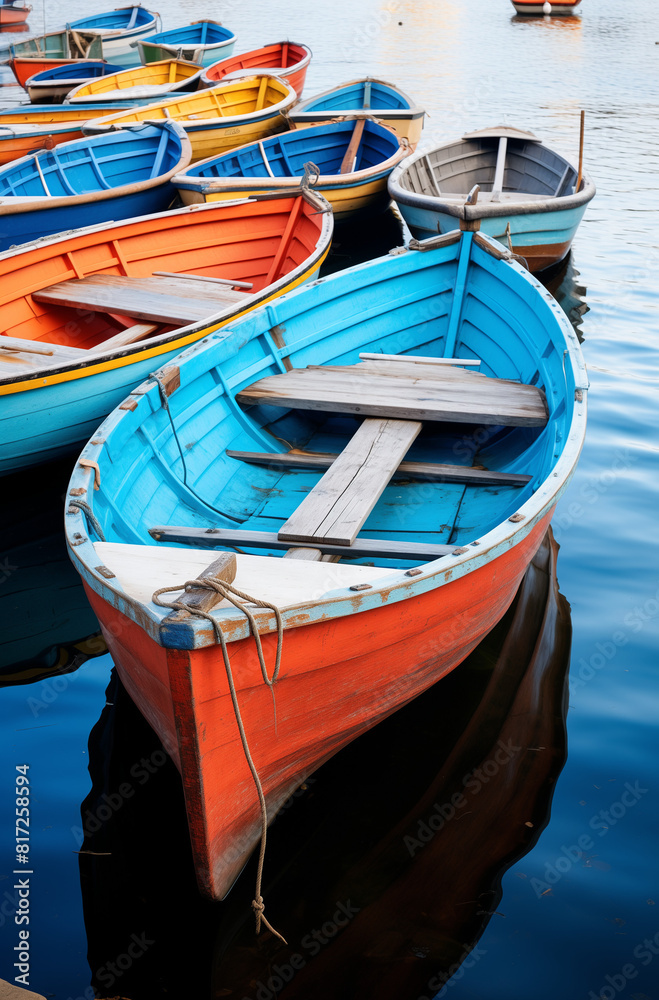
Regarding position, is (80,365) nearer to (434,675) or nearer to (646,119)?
(434,675)

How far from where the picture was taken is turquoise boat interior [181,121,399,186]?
368 inches

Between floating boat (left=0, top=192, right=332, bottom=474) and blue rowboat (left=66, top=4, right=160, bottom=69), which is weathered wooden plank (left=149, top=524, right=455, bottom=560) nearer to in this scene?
floating boat (left=0, top=192, right=332, bottom=474)

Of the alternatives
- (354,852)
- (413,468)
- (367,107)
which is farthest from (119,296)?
(367,107)

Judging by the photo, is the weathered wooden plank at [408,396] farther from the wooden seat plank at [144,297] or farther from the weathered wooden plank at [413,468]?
the wooden seat plank at [144,297]

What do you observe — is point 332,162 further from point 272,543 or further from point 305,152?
point 272,543

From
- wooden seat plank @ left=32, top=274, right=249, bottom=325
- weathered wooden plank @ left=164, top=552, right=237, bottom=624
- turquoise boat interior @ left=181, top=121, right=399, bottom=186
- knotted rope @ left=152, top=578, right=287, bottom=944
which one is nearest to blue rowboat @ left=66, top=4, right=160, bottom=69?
turquoise boat interior @ left=181, top=121, right=399, bottom=186

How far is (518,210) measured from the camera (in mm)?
7258

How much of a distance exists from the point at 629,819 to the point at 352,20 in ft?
121

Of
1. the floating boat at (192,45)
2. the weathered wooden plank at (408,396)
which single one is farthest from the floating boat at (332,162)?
the floating boat at (192,45)

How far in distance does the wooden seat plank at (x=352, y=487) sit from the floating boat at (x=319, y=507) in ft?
0.04

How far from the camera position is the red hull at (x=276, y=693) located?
2.28 m

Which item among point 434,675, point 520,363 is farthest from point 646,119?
point 434,675

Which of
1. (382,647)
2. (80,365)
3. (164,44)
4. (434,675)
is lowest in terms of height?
(434,675)

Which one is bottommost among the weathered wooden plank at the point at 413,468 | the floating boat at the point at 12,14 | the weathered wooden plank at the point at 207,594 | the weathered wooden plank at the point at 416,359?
the weathered wooden plank at the point at 413,468
